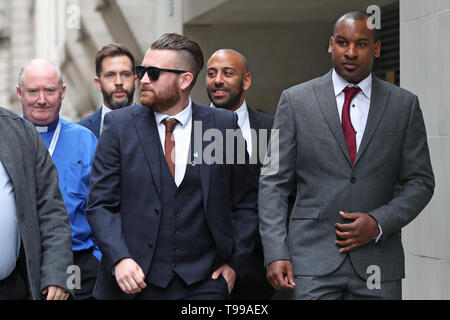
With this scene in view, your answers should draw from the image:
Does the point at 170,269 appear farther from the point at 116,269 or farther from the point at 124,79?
the point at 124,79

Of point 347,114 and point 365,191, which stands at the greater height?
point 347,114

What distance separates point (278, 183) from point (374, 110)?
0.64m

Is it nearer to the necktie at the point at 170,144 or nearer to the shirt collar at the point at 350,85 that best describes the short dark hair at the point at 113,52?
the necktie at the point at 170,144

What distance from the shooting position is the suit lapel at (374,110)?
4.63 meters

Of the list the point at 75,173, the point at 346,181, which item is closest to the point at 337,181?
the point at 346,181

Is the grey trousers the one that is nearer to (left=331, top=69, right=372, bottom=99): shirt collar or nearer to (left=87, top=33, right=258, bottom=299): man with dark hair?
(left=87, top=33, right=258, bottom=299): man with dark hair

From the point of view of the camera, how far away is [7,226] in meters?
4.21

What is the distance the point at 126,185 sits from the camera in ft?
15.0

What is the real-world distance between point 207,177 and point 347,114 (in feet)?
2.72

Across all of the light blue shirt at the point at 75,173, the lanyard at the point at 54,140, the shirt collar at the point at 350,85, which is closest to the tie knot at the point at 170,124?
the shirt collar at the point at 350,85

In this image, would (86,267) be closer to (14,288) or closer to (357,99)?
(14,288)

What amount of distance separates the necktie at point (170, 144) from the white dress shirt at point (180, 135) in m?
0.02

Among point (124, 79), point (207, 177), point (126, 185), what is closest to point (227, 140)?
point (207, 177)

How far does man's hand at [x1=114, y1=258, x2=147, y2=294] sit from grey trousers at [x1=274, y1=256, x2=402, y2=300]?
0.86 m
